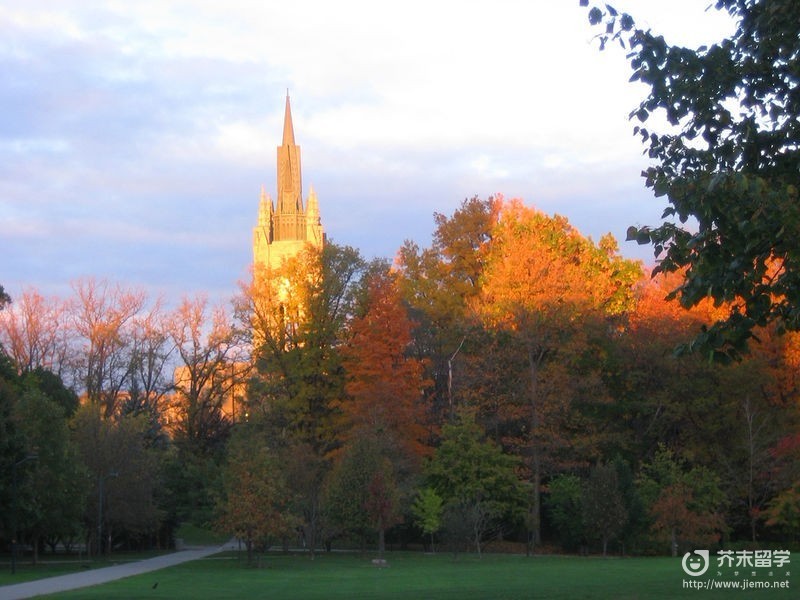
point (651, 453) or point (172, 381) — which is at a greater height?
point (172, 381)

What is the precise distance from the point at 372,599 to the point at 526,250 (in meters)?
26.8

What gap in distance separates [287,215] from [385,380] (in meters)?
88.5

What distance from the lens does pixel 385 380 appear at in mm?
43938

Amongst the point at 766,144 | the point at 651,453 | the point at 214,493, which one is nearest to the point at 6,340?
the point at 214,493

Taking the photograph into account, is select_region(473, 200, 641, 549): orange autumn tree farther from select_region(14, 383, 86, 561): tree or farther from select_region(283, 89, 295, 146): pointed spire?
select_region(283, 89, 295, 146): pointed spire

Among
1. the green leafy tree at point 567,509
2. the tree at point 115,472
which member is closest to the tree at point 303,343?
the tree at point 115,472

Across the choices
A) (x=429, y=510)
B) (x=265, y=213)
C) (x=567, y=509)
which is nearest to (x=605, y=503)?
(x=567, y=509)

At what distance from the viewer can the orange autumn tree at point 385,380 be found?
43.5 m

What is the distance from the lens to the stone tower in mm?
126938

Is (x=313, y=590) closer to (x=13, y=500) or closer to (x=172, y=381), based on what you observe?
(x=13, y=500)

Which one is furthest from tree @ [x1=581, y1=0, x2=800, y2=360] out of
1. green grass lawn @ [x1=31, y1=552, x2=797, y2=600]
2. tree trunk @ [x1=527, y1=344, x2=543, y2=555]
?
tree trunk @ [x1=527, y1=344, x2=543, y2=555]

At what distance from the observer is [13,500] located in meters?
33.8

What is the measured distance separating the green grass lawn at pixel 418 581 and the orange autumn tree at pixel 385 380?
6.53 m

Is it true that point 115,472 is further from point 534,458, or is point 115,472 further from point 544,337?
point 544,337
